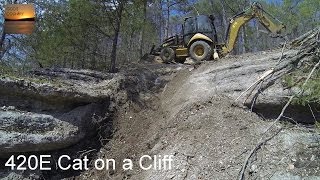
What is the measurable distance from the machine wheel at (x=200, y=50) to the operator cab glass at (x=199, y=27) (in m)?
0.72

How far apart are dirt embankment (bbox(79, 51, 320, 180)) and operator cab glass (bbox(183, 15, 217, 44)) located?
3.39 metres

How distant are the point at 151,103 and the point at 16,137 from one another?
2949mm

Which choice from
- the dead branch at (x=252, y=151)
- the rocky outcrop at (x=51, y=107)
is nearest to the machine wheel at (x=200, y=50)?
the rocky outcrop at (x=51, y=107)

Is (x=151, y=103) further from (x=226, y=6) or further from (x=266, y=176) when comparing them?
(x=226, y=6)

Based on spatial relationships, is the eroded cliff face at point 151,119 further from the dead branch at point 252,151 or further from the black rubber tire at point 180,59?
the black rubber tire at point 180,59

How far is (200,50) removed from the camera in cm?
1141

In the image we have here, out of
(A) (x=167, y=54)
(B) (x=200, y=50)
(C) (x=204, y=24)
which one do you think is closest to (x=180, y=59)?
(A) (x=167, y=54)

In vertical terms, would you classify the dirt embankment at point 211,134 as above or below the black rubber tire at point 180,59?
below

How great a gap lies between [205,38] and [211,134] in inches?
226

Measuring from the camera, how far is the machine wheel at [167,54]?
474 inches

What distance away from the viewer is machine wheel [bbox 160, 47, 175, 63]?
12.0 meters

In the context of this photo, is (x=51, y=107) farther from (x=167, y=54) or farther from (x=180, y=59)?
(x=180, y=59)

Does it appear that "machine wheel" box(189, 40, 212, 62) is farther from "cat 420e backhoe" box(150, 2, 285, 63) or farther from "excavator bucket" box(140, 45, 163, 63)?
"excavator bucket" box(140, 45, 163, 63)

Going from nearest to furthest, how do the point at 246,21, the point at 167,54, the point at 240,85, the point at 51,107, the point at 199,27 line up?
the point at 240,85, the point at 51,107, the point at 246,21, the point at 199,27, the point at 167,54
